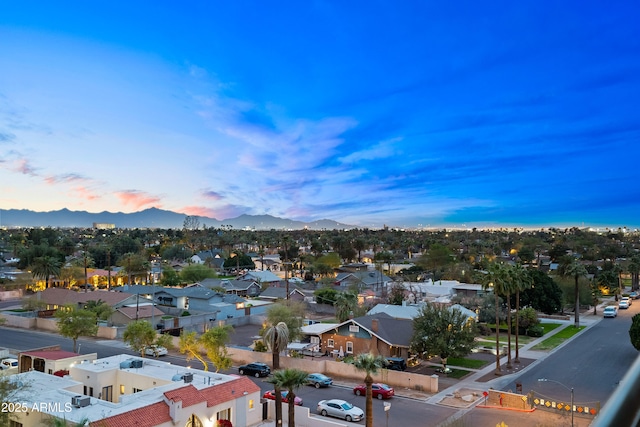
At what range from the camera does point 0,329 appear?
61.7m

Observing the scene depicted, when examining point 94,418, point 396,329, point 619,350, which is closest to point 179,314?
point 396,329

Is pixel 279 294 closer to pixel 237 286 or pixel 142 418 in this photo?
pixel 237 286

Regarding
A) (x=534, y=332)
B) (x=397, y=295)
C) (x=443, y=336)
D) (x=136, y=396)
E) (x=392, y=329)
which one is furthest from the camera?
(x=397, y=295)

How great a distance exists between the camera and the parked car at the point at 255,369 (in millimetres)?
42375

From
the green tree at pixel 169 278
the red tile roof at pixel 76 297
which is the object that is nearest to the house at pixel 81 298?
the red tile roof at pixel 76 297

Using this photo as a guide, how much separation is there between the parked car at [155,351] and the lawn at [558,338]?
3699 cm

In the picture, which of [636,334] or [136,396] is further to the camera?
[636,334]

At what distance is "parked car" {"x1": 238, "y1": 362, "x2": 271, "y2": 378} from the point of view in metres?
42.4

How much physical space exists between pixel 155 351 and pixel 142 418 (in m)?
23.3

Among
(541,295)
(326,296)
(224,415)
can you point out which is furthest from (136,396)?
(541,295)

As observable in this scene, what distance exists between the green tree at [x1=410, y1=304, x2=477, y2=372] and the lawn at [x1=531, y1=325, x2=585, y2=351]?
12.4 meters

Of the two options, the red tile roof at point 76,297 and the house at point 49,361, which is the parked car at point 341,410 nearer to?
the house at point 49,361

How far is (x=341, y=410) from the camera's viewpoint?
32.1m

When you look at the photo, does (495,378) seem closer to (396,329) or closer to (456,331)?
(456,331)
